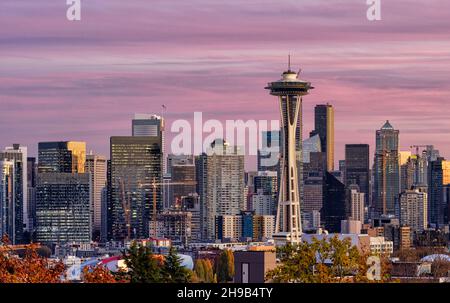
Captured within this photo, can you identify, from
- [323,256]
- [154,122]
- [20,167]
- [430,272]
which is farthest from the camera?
[20,167]

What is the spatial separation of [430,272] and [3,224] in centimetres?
6188

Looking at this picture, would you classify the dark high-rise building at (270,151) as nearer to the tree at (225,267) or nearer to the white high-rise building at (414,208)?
the white high-rise building at (414,208)

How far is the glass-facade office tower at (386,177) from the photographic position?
126 m

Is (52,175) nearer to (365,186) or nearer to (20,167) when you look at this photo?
(20,167)

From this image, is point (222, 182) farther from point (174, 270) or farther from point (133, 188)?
point (174, 270)

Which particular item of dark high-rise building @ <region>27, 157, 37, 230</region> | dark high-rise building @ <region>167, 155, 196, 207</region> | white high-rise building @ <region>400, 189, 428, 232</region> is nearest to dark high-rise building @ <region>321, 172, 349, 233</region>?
white high-rise building @ <region>400, 189, 428, 232</region>

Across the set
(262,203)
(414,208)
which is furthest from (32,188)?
(414,208)

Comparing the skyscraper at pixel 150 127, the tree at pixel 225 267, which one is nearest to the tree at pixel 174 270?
the tree at pixel 225 267

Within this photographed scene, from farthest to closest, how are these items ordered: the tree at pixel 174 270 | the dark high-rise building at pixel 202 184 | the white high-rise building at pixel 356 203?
the white high-rise building at pixel 356 203 → the dark high-rise building at pixel 202 184 → the tree at pixel 174 270

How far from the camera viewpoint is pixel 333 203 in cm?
14075

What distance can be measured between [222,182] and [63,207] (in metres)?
17.3

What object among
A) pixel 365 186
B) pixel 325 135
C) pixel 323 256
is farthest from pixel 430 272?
pixel 365 186

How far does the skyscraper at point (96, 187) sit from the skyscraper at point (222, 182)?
1083cm
